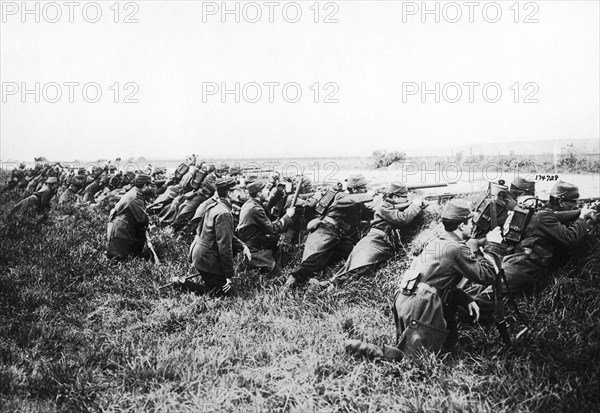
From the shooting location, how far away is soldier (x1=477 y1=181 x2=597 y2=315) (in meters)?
4.98

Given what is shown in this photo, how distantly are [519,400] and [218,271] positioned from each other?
4.13m

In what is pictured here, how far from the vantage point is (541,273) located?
5199 millimetres

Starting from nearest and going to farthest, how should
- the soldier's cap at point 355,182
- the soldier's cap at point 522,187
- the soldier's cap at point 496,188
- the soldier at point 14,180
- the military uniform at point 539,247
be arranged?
the military uniform at point 539,247 → the soldier's cap at point 496,188 → the soldier's cap at point 522,187 → the soldier's cap at point 355,182 → the soldier at point 14,180

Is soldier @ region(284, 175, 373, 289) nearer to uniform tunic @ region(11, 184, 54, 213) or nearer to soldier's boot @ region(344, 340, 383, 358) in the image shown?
soldier's boot @ region(344, 340, 383, 358)

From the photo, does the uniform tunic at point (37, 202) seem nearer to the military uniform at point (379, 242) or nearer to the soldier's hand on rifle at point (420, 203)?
the military uniform at point (379, 242)

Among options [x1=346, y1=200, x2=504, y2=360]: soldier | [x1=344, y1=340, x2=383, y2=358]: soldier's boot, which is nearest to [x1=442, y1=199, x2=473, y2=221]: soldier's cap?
[x1=346, y1=200, x2=504, y2=360]: soldier

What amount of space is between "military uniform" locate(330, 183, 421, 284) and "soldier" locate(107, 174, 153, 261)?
162 inches

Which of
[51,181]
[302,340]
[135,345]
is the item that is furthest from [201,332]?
[51,181]

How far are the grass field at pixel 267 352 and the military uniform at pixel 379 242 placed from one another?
24cm

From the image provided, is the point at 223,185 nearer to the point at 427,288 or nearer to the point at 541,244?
the point at 427,288

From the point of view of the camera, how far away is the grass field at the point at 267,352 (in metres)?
3.91

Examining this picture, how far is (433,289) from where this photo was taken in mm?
4324

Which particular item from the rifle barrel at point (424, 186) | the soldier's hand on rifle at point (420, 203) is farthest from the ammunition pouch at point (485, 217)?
the rifle barrel at point (424, 186)

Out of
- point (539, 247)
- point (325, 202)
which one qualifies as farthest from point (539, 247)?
point (325, 202)
